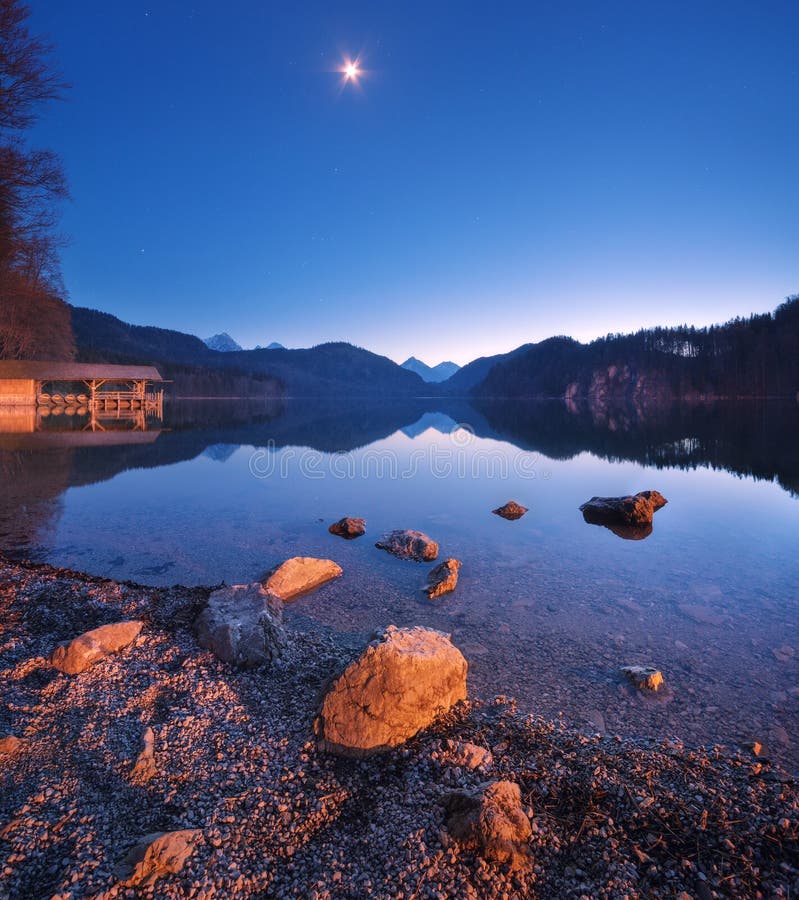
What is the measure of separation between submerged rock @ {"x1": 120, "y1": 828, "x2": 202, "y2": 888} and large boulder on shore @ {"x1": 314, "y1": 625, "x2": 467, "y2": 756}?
1.23 m

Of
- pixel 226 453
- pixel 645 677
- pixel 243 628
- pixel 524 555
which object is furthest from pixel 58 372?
pixel 645 677

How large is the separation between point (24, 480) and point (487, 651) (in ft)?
55.6

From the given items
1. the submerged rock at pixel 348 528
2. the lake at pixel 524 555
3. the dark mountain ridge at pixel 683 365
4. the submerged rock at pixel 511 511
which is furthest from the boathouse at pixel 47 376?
the dark mountain ridge at pixel 683 365

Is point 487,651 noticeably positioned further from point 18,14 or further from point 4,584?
point 18,14

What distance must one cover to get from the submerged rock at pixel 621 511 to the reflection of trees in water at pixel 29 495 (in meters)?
13.3

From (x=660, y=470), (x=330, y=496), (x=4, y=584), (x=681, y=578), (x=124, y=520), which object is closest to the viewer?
(x=4, y=584)

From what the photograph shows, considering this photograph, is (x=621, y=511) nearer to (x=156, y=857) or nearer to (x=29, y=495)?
(x=156, y=857)

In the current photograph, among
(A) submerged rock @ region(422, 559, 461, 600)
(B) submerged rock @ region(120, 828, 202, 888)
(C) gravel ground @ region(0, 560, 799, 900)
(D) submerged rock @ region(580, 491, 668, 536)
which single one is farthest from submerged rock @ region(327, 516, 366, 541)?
(B) submerged rock @ region(120, 828, 202, 888)

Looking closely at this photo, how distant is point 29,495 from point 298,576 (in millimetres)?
11001

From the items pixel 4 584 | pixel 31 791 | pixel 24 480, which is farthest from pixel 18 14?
pixel 31 791

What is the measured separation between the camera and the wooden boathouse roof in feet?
158

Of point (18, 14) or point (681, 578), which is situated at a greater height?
point (18, 14)

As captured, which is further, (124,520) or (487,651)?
(124,520)

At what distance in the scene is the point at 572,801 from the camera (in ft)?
10.5
